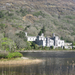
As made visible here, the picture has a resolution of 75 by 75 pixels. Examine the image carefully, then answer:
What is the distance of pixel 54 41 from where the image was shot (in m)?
110

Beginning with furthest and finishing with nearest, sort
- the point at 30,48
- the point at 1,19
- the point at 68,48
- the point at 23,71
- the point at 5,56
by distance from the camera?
the point at 1,19, the point at 68,48, the point at 30,48, the point at 5,56, the point at 23,71

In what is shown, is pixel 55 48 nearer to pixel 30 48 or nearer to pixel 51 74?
pixel 30 48

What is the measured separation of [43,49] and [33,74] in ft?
219

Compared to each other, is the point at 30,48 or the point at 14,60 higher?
the point at 14,60

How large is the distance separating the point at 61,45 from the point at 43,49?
16893 millimetres

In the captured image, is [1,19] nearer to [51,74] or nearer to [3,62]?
[3,62]

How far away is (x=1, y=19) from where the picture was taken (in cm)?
17250

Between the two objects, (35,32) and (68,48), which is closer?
(68,48)


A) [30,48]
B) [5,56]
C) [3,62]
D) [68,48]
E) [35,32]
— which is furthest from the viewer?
[35,32]

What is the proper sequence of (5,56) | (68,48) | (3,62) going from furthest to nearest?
(68,48), (5,56), (3,62)

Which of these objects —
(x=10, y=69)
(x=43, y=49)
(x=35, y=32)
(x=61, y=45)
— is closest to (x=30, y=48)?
(x=43, y=49)

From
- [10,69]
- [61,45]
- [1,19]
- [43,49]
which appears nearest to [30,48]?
[43,49]

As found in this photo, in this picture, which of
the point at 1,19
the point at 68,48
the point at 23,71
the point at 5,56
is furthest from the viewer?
the point at 1,19

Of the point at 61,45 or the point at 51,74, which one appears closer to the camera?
Answer: the point at 51,74
